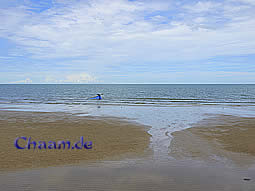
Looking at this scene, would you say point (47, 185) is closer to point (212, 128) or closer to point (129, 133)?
point (129, 133)

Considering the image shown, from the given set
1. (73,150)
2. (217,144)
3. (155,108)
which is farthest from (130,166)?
(155,108)

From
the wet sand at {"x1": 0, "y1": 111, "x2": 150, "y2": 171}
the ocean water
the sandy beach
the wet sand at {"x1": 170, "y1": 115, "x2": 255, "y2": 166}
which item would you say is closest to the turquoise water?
the ocean water

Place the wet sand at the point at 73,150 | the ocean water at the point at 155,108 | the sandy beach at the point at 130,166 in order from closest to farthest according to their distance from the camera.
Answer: the sandy beach at the point at 130,166, the wet sand at the point at 73,150, the ocean water at the point at 155,108

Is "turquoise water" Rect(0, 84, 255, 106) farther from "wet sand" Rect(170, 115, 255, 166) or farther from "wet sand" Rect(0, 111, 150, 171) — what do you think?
"wet sand" Rect(0, 111, 150, 171)

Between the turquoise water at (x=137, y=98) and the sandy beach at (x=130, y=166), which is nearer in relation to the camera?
the sandy beach at (x=130, y=166)

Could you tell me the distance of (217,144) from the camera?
11.2 meters

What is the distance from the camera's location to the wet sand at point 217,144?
29.6 feet

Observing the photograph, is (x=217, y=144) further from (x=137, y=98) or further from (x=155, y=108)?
(x=137, y=98)

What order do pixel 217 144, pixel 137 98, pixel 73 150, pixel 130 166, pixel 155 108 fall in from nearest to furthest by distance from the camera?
pixel 130 166 < pixel 73 150 < pixel 217 144 < pixel 155 108 < pixel 137 98

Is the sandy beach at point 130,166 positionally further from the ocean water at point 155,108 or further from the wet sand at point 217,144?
the ocean water at point 155,108

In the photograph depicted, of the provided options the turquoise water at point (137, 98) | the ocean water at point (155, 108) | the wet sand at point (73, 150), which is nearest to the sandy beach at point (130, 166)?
the wet sand at point (73, 150)

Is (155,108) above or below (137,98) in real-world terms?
below

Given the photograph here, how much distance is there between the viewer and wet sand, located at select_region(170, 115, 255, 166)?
29.6 ft

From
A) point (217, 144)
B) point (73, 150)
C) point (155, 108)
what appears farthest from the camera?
point (155, 108)
